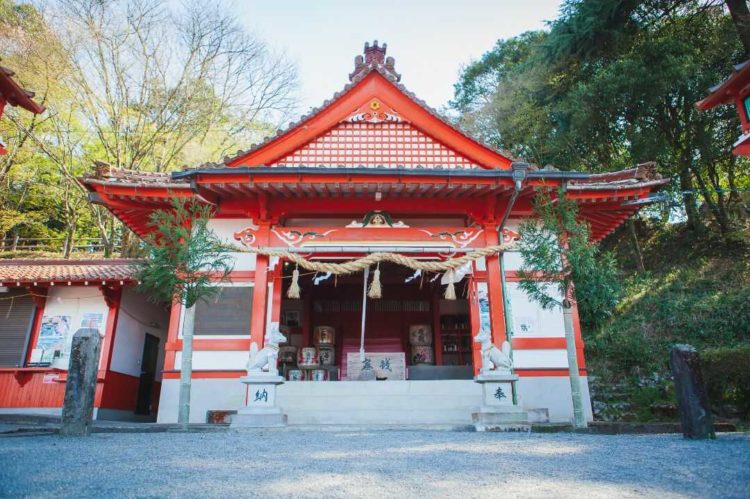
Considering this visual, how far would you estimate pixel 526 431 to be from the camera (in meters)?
6.46

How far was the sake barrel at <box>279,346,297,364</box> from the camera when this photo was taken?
37.5 feet


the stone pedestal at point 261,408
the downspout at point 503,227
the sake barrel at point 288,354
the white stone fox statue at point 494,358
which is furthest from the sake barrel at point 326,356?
the white stone fox statue at point 494,358

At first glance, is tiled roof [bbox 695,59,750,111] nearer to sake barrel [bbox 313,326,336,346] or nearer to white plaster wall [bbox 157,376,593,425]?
white plaster wall [bbox 157,376,593,425]

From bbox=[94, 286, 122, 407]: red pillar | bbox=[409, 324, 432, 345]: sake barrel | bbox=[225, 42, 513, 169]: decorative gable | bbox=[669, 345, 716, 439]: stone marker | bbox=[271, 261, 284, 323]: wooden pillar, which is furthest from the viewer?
bbox=[409, 324, 432, 345]: sake barrel

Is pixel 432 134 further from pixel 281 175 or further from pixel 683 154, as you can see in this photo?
pixel 683 154

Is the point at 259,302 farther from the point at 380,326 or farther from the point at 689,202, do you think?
the point at 689,202

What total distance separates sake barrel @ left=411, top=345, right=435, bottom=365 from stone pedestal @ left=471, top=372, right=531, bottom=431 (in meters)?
5.10

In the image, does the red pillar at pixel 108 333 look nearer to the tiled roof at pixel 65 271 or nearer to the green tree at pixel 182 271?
the tiled roof at pixel 65 271

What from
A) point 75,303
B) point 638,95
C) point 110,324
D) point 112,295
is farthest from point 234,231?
point 638,95

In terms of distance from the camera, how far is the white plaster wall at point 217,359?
8.35 m

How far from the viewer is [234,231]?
9.16 meters

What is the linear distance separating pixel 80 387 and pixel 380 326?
8.07 meters

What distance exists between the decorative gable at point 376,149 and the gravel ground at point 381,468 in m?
5.84

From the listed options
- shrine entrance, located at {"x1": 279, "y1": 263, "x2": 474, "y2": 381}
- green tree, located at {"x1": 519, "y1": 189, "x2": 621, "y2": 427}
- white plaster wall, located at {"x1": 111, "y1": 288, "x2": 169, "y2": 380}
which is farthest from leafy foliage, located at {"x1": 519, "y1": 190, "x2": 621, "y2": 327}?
white plaster wall, located at {"x1": 111, "y1": 288, "x2": 169, "y2": 380}
